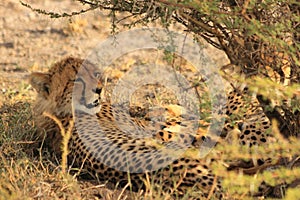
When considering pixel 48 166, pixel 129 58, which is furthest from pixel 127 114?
pixel 129 58

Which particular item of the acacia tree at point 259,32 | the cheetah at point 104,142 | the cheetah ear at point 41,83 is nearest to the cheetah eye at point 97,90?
the cheetah at point 104,142

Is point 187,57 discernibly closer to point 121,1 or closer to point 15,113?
point 15,113

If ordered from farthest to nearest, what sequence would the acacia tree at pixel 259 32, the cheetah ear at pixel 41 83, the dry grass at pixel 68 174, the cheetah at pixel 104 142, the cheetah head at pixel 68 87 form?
1. the cheetah ear at pixel 41 83
2. the cheetah head at pixel 68 87
3. the cheetah at pixel 104 142
4. the acacia tree at pixel 259 32
5. the dry grass at pixel 68 174

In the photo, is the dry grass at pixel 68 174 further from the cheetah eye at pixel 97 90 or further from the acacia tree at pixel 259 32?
the cheetah eye at pixel 97 90

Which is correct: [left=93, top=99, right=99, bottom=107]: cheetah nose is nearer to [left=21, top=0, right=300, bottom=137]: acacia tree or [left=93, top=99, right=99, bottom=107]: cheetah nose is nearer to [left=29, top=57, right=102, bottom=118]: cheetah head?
[left=29, top=57, right=102, bottom=118]: cheetah head

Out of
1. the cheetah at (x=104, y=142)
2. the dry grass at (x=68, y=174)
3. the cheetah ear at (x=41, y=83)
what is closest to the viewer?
the dry grass at (x=68, y=174)

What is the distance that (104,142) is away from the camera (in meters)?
4.07

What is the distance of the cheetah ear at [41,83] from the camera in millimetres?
4602

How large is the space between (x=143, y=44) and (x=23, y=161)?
12.1 feet

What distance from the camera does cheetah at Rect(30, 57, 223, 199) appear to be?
3.61 metres

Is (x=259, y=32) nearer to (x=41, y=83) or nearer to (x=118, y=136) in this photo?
(x=118, y=136)

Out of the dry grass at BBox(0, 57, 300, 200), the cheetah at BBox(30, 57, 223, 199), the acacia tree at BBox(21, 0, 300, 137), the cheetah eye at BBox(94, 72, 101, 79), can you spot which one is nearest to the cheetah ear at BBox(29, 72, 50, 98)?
the cheetah at BBox(30, 57, 223, 199)

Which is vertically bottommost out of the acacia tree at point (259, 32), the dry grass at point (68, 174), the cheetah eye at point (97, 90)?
the dry grass at point (68, 174)

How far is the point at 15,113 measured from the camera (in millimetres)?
4945
